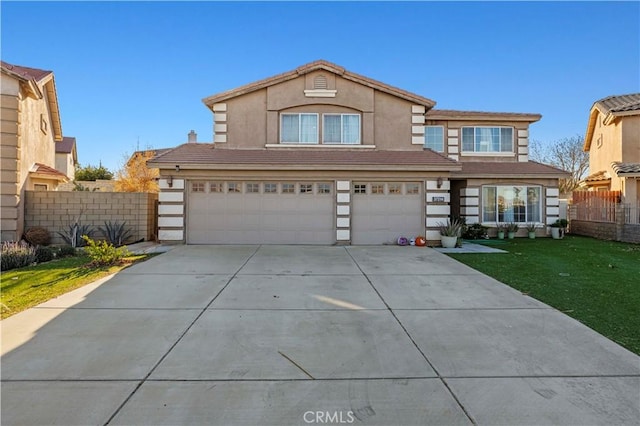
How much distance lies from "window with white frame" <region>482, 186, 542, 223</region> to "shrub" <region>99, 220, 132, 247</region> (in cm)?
1564

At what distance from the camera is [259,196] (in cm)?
1310

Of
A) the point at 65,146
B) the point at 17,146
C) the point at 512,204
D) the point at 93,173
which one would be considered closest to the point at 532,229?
the point at 512,204

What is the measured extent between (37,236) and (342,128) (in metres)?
12.0

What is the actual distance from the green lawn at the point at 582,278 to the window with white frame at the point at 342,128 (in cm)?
626

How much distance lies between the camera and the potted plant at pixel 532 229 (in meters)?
16.3

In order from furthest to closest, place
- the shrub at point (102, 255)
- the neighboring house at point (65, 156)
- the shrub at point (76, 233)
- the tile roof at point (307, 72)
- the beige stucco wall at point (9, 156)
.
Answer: the neighboring house at point (65, 156) → the tile roof at point (307, 72) → the shrub at point (76, 233) → the beige stucco wall at point (9, 156) → the shrub at point (102, 255)

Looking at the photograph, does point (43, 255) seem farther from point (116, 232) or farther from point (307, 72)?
point (307, 72)

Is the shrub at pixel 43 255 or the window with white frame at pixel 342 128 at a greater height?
the window with white frame at pixel 342 128

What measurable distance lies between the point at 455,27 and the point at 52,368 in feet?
51.2

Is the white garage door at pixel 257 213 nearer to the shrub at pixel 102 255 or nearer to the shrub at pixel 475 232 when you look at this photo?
the shrub at pixel 102 255

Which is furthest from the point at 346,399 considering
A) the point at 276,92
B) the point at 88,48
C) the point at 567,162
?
the point at 567,162

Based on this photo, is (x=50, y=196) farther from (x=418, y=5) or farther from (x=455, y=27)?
(x=455, y=27)

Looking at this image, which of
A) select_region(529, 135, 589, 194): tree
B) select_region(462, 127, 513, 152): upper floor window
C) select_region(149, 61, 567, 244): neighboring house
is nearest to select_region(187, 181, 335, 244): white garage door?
select_region(149, 61, 567, 244): neighboring house

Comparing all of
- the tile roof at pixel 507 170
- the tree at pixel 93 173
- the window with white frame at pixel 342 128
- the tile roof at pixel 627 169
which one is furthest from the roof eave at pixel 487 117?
the tree at pixel 93 173
